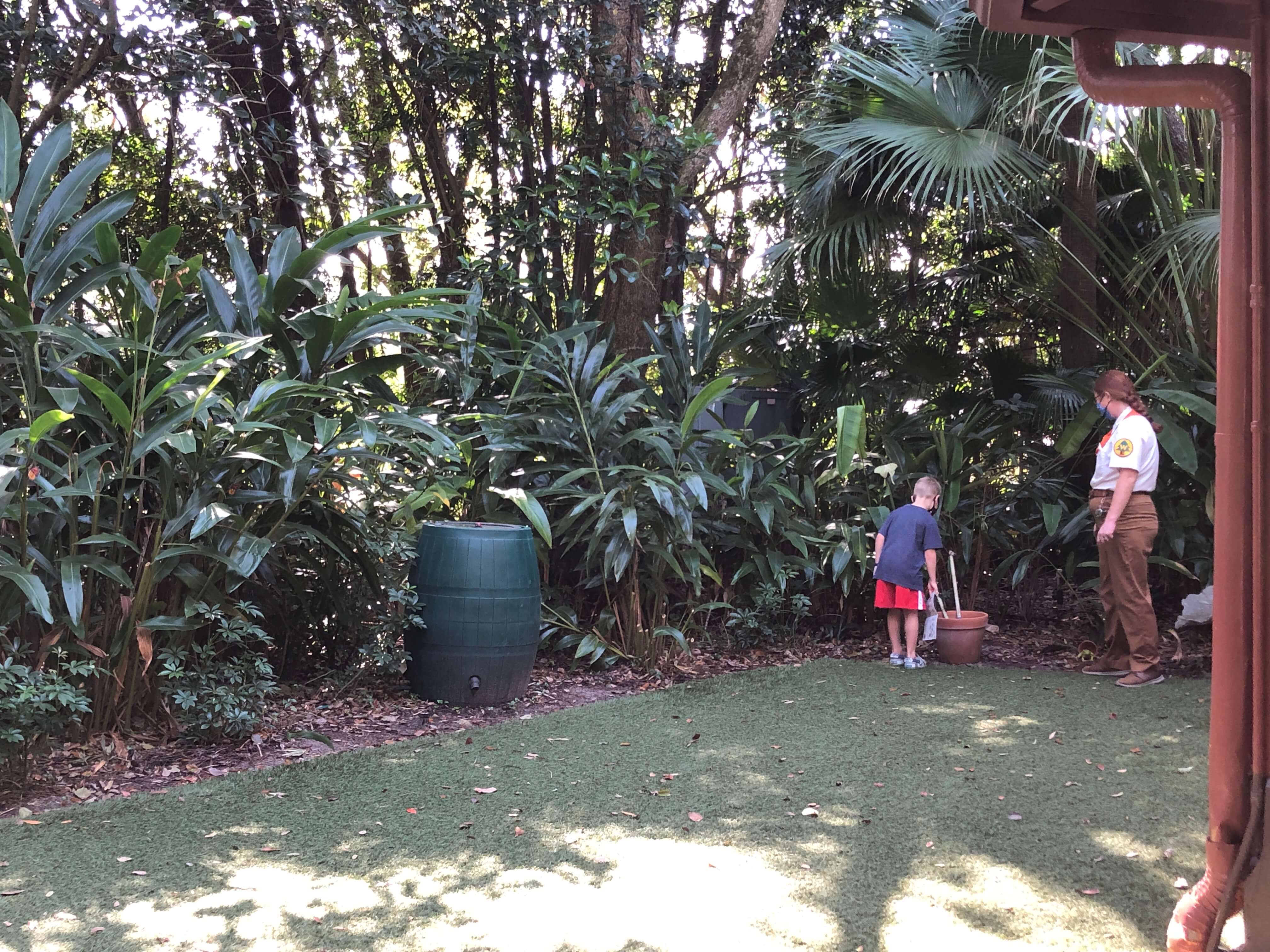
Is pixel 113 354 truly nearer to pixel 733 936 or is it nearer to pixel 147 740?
pixel 147 740

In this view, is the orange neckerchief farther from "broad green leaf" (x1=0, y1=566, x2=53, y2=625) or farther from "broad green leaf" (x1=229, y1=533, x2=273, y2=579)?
"broad green leaf" (x1=0, y1=566, x2=53, y2=625)

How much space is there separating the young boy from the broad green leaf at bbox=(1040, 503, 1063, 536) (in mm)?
786

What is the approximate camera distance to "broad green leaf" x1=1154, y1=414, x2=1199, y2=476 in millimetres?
5305

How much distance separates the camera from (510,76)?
22.7 feet

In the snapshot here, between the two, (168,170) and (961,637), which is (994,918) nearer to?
(961,637)

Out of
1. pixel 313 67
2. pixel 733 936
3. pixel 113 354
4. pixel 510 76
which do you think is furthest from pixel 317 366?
pixel 313 67

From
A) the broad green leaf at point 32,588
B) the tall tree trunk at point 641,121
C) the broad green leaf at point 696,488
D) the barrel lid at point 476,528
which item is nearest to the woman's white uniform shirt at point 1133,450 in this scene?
the broad green leaf at point 696,488

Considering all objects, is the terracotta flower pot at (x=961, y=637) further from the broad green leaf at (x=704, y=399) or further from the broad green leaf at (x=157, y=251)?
the broad green leaf at (x=157, y=251)

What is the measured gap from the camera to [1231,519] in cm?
197

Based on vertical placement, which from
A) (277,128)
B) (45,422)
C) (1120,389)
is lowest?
(45,422)

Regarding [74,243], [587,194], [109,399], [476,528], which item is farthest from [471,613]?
[587,194]

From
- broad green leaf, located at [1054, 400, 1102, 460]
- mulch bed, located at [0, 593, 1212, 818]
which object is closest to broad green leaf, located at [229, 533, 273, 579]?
mulch bed, located at [0, 593, 1212, 818]

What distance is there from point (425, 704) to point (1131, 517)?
3607 millimetres

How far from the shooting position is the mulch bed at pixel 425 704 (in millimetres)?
3480
